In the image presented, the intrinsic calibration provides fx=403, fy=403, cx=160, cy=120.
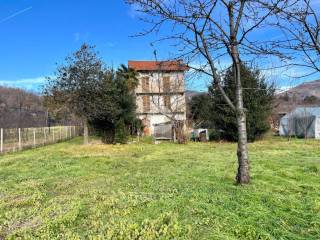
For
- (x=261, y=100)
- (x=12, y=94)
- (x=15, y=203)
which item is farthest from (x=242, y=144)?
(x=12, y=94)

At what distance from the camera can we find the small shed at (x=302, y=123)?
3077cm

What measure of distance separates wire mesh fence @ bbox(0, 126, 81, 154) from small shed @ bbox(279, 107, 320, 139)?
61.5 ft

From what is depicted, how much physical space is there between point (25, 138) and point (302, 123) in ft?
71.2

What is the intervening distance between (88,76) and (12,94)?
28.1 meters

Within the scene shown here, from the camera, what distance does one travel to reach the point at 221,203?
227 inches

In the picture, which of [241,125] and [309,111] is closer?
[241,125]

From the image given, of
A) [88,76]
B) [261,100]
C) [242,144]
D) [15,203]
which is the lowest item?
[15,203]

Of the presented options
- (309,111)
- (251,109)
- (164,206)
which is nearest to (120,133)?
(251,109)

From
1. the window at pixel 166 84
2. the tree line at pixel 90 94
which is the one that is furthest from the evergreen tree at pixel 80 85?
the window at pixel 166 84

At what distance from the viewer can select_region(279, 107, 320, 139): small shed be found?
3077 centimetres

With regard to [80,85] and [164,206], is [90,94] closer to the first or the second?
[80,85]

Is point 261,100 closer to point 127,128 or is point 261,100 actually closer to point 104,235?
point 127,128

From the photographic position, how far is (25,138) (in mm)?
22875

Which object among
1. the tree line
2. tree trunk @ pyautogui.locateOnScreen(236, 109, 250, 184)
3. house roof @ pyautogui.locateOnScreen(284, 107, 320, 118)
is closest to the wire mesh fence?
the tree line
